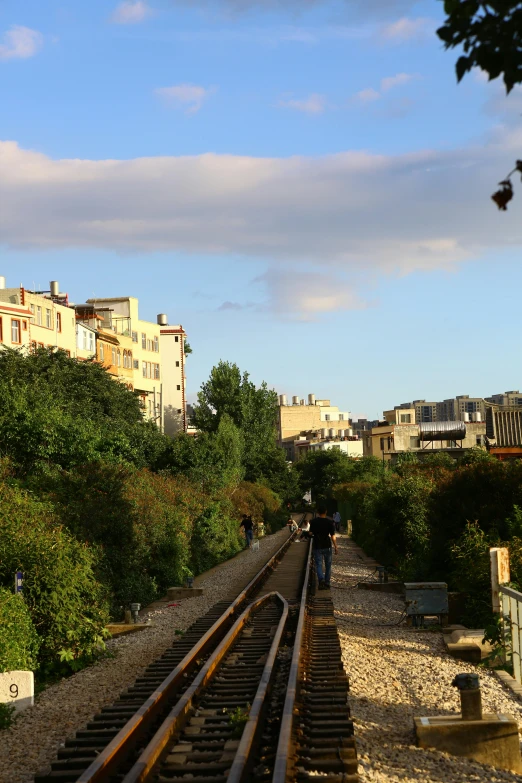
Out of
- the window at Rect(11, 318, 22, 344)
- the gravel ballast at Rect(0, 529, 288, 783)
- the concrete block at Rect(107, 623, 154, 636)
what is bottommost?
the concrete block at Rect(107, 623, 154, 636)

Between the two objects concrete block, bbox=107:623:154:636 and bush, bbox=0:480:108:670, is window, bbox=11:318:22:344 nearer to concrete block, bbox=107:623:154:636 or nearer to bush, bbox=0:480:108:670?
concrete block, bbox=107:623:154:636

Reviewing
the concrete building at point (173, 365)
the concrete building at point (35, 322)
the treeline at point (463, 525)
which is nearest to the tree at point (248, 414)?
the concrete building at point (173, 365)

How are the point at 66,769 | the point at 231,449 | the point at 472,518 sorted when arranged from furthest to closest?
the point at 231,449, the point at 472,518, the point at 66,769

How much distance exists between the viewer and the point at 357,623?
18.2 m

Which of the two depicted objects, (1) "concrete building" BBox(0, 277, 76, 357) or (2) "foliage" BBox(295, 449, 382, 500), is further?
(2) "foliage" BBox(295, 449, 382, 500)

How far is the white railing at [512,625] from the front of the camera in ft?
38.3

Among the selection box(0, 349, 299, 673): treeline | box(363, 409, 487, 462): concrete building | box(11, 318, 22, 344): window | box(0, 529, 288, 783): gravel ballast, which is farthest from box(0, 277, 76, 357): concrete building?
box(0, 529, 288, 783): gravel ballast

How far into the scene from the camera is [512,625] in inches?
480

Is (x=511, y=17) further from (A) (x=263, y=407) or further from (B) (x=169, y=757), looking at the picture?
(A) (x=263, y=407)

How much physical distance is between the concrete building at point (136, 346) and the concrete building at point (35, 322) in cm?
1227

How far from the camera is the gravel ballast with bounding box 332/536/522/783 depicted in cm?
808

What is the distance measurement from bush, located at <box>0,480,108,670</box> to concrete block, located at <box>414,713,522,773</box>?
701 centimetres

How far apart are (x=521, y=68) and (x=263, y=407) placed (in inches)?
3523

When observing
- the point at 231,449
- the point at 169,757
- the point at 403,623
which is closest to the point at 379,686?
the point at 169,757
